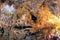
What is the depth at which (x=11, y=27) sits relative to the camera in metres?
1.86

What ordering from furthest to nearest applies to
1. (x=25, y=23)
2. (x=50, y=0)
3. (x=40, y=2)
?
(x=50, y=0) → (x=40, y=2) → (x=25, y=23)

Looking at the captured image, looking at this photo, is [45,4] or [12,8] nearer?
[12,8]

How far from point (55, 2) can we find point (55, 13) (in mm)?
192

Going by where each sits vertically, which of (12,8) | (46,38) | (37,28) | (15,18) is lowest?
(46,38)

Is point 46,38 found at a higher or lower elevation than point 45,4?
lower

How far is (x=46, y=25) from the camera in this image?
6.38ft

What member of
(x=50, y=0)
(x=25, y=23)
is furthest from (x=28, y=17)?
(x=50, y=0)

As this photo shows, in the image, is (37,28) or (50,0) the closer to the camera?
(37,28)

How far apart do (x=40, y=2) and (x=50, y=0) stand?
11.6 inches

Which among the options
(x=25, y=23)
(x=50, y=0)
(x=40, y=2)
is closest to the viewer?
(x=25, y=23)

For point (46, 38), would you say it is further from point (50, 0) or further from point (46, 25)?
point (50, 0)

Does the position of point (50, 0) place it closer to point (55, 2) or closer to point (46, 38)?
point (55, 2)

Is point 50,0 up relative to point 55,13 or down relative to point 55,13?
up

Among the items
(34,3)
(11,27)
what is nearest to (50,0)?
(34,3)
